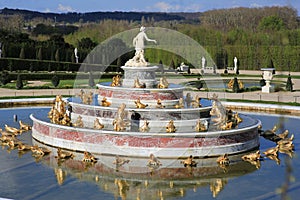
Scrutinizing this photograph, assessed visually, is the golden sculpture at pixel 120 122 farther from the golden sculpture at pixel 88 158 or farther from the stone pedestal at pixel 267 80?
the stone pedestal at pixel 267 80

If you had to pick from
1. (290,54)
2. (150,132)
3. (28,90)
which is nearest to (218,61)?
(290,54)

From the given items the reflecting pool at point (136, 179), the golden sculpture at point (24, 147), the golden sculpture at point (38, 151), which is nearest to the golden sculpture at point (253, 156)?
the reflecting pool at point (136, 179)

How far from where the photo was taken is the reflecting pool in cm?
965

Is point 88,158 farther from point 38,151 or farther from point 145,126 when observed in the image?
point 145,126

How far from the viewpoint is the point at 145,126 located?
44.8ft

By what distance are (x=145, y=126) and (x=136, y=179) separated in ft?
10.2

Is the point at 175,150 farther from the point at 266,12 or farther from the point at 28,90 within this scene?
the point at 266,12

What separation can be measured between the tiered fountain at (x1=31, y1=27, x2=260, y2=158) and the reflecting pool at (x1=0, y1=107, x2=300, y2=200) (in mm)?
429

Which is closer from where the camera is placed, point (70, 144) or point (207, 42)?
point (70, 144)

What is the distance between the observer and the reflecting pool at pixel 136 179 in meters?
9.65

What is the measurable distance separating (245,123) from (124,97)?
16.3 ft

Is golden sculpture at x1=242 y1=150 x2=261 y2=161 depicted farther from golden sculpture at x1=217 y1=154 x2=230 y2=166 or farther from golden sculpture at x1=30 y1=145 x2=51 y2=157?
golden sculpture at x1=30 y1=145 x2=51 y2=157

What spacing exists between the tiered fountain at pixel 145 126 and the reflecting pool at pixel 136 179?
1.41ft

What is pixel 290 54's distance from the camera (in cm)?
5366
